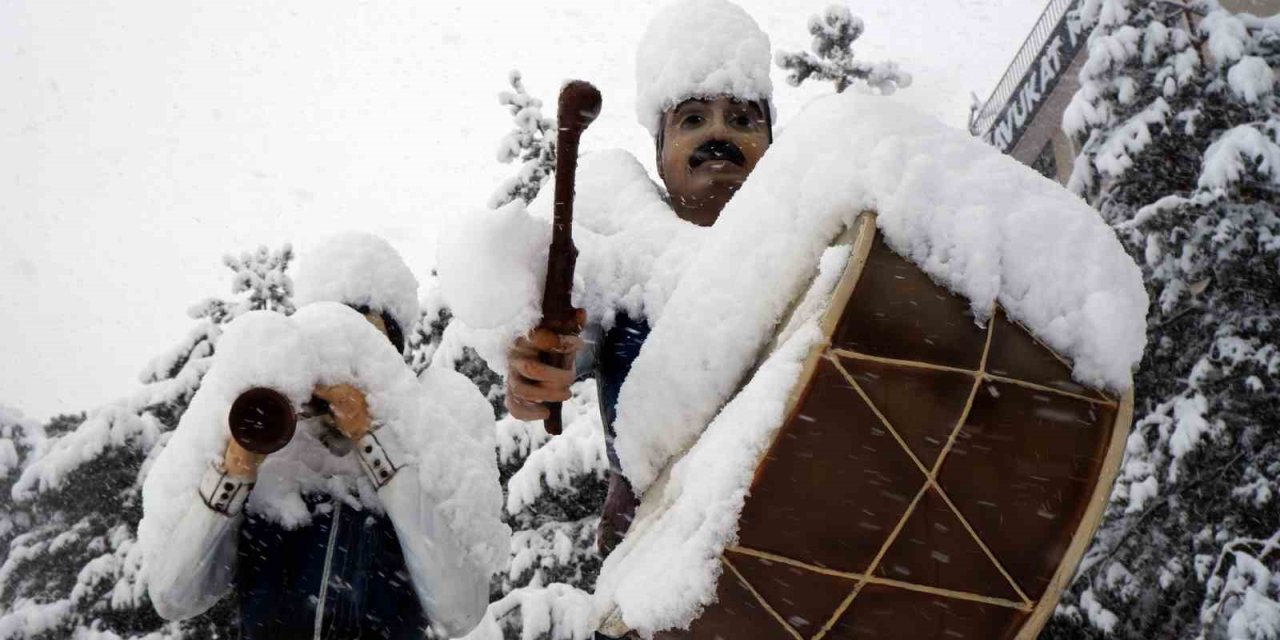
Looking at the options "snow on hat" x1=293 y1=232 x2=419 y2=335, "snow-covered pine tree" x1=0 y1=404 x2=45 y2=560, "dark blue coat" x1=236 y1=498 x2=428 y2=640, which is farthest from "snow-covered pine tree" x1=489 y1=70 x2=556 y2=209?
"snow-covered pine tree" x1=0 y1=404 x2=45 y2=560

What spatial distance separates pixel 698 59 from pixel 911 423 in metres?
1.20

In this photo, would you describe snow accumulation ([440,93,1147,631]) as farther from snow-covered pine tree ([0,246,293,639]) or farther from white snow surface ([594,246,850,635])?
snow-covered pine tree ([0,246,293,639])

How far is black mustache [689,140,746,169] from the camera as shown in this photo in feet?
6.92

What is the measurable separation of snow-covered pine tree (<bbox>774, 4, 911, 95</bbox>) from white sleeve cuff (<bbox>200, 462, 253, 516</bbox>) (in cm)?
434

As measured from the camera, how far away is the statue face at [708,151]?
6.83 ft

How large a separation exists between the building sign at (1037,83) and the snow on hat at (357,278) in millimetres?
10460

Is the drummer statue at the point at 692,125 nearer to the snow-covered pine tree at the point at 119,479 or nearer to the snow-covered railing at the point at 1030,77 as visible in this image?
the snow-covered pine tree at the point at 119,479

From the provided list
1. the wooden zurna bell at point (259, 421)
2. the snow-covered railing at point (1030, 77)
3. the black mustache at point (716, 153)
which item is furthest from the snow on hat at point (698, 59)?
the snow-covered railing at point (1030, 77)

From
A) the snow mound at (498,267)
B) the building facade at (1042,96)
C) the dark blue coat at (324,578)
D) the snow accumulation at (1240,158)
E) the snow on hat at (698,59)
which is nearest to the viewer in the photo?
the snow mound at (498,267)

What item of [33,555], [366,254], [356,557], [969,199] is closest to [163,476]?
[356,557]

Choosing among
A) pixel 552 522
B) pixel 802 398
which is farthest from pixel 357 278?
pixel 552 522

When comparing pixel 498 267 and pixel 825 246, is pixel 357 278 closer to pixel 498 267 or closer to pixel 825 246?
pixel 498 267

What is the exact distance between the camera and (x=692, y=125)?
2.17 metres

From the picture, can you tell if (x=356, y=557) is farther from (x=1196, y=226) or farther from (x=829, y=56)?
(x=1196, y=226)
